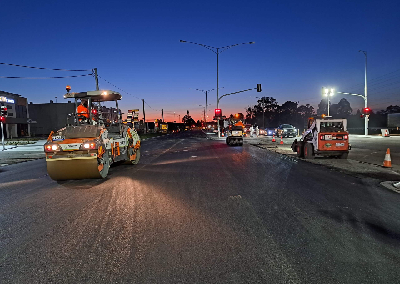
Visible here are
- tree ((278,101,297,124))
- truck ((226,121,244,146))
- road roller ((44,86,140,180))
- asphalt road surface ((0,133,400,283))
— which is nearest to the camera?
asphalt road surface ((0,133,400,283))

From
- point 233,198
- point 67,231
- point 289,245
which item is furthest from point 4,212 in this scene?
point 289,245

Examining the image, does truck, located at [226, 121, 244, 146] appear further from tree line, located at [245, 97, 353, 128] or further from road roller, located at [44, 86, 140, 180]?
tree line, located at [245, 97, 353, 128]

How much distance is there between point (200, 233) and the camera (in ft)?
16.9

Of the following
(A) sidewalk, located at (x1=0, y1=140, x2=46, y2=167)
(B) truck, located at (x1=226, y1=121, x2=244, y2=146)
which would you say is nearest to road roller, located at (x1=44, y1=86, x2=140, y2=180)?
(A) sidewalk, located at (x1=0, y1=140, x2=46, y2=167)

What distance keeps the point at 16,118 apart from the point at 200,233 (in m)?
67.7

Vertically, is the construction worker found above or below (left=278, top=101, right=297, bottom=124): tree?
below

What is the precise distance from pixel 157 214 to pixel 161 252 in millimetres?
1856

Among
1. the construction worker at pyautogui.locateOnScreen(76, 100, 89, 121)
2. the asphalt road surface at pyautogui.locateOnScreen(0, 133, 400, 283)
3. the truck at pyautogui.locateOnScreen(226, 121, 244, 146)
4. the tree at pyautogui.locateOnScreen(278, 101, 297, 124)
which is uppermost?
the tree at pyautogui.locateOnScreen(278, 101, 297, 124)

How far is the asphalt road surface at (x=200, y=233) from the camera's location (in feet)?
12.5

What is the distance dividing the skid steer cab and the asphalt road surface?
645 centimetres

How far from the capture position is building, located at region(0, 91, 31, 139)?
58.8 metres

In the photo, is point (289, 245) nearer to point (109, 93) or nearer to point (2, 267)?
point (2, 267)

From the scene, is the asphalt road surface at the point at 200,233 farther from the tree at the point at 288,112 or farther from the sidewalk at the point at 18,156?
the tree at the point at 288,112

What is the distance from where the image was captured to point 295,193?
26.5ft
